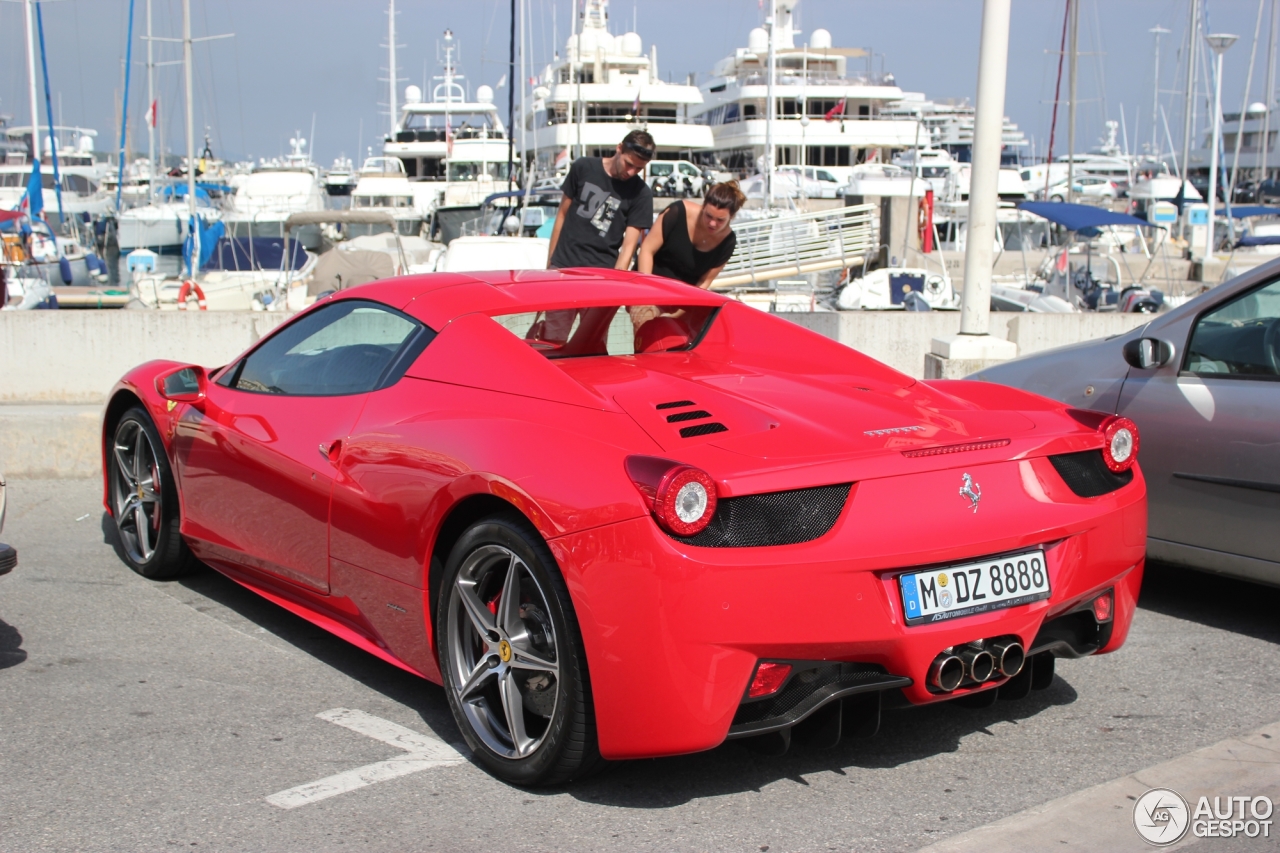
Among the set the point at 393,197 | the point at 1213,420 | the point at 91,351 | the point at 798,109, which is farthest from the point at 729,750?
the point at 798,109

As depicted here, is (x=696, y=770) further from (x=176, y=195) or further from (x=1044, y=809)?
(x=176, y=195)

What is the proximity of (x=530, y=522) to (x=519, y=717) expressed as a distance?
554 millimetres

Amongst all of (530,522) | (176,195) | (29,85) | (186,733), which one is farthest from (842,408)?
(176,195)

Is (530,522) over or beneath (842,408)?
beneath

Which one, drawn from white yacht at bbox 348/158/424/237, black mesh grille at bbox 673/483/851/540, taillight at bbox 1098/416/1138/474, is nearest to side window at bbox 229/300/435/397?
black mesh grille at bbox 673/483/851/540

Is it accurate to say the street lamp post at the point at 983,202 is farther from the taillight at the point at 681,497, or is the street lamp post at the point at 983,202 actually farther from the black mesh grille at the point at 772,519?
the taillight at the point at 681,497

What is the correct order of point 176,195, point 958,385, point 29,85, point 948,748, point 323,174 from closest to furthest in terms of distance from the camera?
point 948,748 → point 958,385 → point 29,85 → point 176,195 → point 323,174

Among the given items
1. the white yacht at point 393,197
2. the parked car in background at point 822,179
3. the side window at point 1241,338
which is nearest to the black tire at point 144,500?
the side window at point 1241,338

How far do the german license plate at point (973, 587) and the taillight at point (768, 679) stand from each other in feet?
1.09

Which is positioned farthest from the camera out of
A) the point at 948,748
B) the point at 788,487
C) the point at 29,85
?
the point at 29,85

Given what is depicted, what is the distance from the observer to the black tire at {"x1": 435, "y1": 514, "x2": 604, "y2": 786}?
3105 mm

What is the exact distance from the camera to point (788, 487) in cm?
303

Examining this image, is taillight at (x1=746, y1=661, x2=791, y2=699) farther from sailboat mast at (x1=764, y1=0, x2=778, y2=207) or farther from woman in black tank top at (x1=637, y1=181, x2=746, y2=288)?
sailboat mast at (x1=764, y1=0, x2=778, y2=207)

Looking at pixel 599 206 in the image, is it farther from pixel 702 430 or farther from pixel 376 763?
pixel 376 763
